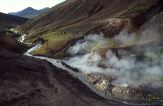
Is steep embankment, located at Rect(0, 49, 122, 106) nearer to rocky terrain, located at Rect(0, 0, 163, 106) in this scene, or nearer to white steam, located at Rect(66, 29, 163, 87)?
rocky terrain, located at Rect(0, 0, 163, 106)

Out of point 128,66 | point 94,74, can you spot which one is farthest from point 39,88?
point 128,66

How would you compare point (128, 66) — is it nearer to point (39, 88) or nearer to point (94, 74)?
point (94, 74)

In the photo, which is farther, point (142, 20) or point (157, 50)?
point (142, 20)

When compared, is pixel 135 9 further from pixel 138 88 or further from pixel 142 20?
pixel 138 88

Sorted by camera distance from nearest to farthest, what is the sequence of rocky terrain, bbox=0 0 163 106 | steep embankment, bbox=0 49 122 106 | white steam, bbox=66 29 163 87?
steep embankment, bbox=0 49 122 106 < rocky terrain, bbox=0 0 163 106 < white steam, bbox=66 29 163 87

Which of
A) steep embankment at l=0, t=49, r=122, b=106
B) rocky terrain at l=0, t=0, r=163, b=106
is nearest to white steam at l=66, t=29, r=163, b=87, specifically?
rocky terrain at l=0, t=0, r=163, b=106

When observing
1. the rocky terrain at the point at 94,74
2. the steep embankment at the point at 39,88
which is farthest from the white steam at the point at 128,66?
the steep embankment at the point at 39,88

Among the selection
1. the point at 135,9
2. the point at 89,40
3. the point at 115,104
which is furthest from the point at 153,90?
the point at 135,9

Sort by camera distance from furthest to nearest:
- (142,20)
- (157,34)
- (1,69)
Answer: (142,20), (157,34), (1,69)

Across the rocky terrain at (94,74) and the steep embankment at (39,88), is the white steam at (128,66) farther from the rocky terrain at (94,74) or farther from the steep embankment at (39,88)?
the steep embankment at (39,88)

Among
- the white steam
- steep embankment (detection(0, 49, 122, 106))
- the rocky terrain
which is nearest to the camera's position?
steep embankment (detection(0, 49, 122, 106))

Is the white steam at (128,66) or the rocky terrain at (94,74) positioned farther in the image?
the white steam at (128,66)
